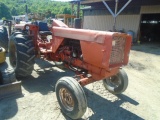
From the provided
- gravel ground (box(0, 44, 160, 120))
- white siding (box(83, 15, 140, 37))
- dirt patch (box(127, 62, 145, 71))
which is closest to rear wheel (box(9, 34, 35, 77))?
gravel ground (box(0, 44, 160, 120))

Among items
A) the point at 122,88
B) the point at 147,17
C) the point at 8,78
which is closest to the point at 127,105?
the point at 122,88

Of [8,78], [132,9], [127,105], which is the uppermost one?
[132,9]

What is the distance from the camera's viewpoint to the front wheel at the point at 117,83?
4.01m

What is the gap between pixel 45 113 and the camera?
328 cm

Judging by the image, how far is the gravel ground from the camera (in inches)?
129

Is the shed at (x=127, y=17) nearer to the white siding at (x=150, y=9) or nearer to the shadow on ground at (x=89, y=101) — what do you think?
the white siding at (x=150, y=9)

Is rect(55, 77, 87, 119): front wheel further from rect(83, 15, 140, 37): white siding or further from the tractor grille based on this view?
rect(83, 15, 140, 37): white siding

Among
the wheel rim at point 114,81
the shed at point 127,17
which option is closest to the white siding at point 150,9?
the shed at point 127,17

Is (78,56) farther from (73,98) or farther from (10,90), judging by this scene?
(10,90)

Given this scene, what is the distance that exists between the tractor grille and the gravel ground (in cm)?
102

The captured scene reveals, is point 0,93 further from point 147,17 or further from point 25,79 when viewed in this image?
point 147,17

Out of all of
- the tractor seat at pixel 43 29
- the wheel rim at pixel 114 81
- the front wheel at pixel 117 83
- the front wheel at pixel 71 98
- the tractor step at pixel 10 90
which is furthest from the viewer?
the tractor seat at pixel 43 29

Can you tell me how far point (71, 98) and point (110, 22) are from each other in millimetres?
14174

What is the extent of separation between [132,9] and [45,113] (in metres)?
12.9
